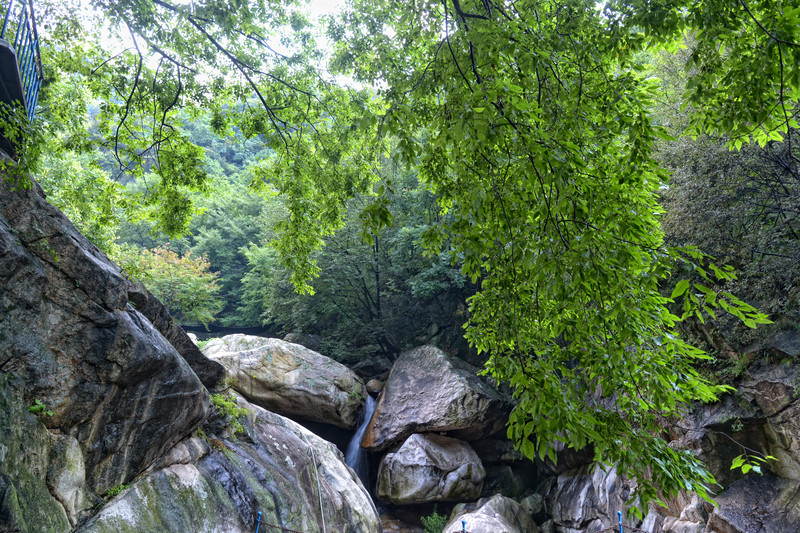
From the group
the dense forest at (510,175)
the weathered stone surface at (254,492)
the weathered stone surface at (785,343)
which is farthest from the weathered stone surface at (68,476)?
the weathered stone surface at (785,343)

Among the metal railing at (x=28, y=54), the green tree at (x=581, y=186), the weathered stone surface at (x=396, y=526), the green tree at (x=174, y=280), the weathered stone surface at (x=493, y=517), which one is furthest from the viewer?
the green tree at (x=174, y=280)

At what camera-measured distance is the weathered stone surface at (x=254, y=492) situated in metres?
4.69

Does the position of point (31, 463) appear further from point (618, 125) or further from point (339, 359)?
point (339, 359)

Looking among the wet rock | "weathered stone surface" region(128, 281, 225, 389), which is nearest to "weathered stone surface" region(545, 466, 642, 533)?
the wet rock

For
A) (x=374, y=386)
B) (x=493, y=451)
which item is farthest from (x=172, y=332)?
(x=493, y=451)

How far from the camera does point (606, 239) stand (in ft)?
6.89

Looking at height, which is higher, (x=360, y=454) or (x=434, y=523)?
(x=360, y=454)

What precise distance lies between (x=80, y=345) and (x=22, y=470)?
128cm

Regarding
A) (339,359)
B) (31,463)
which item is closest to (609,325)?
(31,463)

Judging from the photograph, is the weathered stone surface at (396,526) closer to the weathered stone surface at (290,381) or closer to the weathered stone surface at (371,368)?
the weathered stone surface at (290,381)

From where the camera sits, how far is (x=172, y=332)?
6898mm

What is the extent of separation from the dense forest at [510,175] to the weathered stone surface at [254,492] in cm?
277

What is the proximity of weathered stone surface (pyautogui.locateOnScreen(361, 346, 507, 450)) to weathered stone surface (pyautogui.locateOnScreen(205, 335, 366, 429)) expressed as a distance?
0.98 metres

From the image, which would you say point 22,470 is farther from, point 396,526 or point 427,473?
point 396,526
